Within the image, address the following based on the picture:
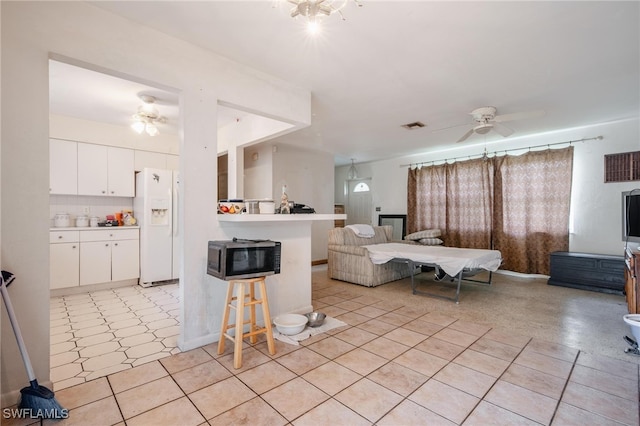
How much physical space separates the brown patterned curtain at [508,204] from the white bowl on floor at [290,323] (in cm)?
440

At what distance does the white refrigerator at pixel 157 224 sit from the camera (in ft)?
14.7

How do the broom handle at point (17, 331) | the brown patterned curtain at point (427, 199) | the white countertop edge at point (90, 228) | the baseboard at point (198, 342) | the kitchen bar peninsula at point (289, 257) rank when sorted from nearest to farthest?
the broom handle at point (17, 331) → the baseboard at point (198, 342) → the kitchen bar peninsula at point (289, 257) → the white countertop edge at point (90, 228) → the brown patterned curtain at point (427, 199)

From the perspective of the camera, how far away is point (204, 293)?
8.22ft

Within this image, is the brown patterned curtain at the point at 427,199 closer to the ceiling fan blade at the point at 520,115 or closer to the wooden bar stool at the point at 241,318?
the ceiling fan blade at the point at 520,115

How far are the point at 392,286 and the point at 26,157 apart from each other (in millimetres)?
4281

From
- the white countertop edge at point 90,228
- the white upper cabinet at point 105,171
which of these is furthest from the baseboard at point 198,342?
the white upper cabinet at point 105,171

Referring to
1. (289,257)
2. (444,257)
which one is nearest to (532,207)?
(444,257)

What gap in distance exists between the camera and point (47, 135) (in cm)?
183

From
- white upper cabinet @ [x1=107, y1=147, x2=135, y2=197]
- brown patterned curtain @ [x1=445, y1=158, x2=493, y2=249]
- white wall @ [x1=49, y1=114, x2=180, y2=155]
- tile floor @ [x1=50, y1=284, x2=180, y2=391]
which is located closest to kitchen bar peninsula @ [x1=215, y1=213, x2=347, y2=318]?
tile floor @ [x1=50, y1=284, x2=180, y2=391]

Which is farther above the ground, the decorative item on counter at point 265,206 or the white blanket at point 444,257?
the decorative item on counter at point 265,206

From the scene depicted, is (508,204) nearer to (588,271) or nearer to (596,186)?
(596,186)

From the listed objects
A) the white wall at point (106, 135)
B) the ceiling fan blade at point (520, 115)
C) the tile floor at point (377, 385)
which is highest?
the white wall at point (106, 135)

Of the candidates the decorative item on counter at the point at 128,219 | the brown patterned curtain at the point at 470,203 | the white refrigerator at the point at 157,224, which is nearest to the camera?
the white refrigerator at the point at 157,224

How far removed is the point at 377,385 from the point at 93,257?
4254 mm
